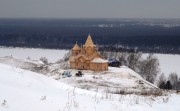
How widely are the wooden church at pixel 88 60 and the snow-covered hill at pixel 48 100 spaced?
2935cm

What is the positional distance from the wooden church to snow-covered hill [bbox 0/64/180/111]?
29351 millimetres

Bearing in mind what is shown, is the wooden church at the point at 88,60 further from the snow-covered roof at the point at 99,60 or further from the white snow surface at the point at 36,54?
the white snow surface at the point at 36,54

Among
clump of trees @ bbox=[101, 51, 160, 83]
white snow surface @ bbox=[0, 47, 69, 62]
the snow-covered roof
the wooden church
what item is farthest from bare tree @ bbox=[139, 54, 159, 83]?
white snow surface @ bbox=[0, 47, 69, 62]

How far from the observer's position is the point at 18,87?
22.7 ft

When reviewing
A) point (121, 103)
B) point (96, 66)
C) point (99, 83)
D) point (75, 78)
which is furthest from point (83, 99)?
point (96, 66)

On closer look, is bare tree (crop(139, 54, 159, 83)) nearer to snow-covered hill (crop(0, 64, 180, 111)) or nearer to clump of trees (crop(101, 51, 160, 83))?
clump of trees (crop(101, 51, 160, 83))

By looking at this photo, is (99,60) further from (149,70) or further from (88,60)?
(149,70)

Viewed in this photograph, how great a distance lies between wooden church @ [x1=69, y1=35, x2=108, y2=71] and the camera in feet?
126

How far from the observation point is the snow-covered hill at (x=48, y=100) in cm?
601

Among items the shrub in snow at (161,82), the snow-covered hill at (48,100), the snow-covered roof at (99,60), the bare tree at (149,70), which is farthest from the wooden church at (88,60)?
the snow-covered hill at (48,100)

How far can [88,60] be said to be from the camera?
129 feet

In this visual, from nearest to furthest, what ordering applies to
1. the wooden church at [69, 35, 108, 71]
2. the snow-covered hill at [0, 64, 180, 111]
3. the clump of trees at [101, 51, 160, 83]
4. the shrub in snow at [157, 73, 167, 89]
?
the snow-covered hill at [0, 64, 180, 111] → the shrub in snow at [157, 73, 167, 89] → the wooden church at [69, 35, 108, 71] → the clump of trees at [101, 51, 160, 83]

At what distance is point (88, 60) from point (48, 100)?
108ft

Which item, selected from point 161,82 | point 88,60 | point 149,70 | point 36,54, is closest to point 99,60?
point 88,60
